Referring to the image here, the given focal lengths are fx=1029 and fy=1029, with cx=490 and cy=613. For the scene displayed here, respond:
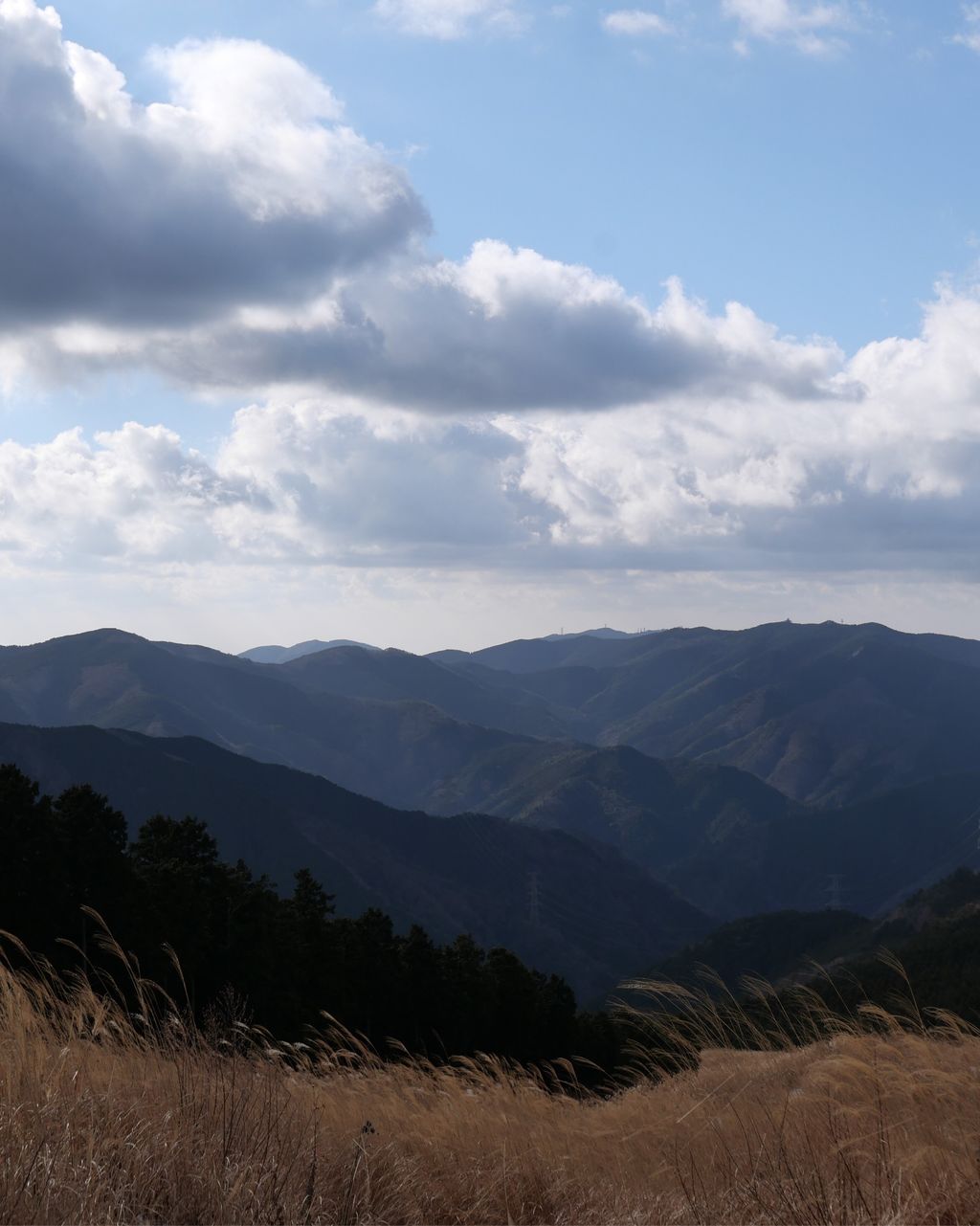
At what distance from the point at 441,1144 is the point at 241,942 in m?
33.8

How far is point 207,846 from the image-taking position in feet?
138

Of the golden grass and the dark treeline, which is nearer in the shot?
the golden grass

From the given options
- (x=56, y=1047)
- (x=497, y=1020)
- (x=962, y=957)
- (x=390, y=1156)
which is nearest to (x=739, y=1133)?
(x=390, y=1156)

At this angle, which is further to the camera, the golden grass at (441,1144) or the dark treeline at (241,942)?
the dark treeline at (241,942)

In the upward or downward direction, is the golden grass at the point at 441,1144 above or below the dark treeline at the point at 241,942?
above

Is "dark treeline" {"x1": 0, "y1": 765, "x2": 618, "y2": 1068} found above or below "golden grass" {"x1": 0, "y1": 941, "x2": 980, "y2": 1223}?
below

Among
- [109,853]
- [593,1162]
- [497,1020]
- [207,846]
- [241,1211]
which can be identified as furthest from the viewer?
[497,1020]

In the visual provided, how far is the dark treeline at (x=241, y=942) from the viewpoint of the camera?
32781 millimetres

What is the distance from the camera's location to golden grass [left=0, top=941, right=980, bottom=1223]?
4.75 metres

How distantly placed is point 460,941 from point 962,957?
9901 centimetres

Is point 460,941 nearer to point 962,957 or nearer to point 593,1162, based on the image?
point 593,1162

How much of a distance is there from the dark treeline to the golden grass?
59.4 ft

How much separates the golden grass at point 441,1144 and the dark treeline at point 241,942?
18115 mm

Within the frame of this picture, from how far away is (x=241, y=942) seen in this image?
37.7 metres
